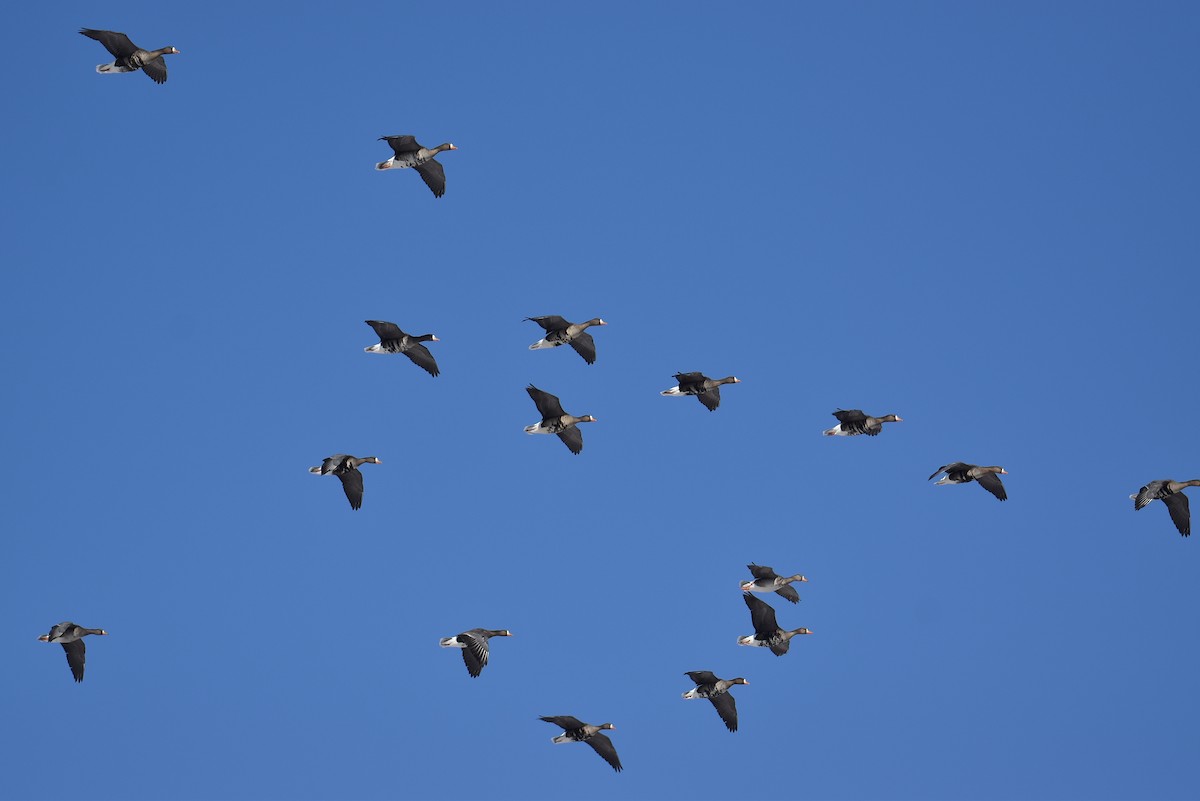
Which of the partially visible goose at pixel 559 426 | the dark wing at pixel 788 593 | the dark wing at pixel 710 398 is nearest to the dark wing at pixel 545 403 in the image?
the partially visible goose at pixel 559 426

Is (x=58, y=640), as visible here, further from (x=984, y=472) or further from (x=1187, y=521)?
(x=1187, y=521)

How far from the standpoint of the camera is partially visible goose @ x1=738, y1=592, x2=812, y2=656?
202 feet

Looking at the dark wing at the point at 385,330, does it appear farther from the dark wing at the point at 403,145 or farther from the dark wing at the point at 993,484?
the dark wing at the point at 993,484

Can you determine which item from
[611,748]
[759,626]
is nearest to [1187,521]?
[759,626]

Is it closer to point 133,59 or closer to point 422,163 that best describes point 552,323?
point 422,163

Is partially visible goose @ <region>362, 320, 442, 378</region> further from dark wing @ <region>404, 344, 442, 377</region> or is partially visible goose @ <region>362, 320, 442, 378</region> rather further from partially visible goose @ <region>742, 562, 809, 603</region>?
partially visible goose @ <region>742, 562, 809, 603</region>

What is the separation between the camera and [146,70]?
6059 cm

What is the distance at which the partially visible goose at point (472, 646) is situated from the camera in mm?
58344

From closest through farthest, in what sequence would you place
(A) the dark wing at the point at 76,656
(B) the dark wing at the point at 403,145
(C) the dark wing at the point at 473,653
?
(C) the dark wing at the point at 473,653, (B) the dark wing at the point at 403,145, (A) the dark wing at the point at 76,656

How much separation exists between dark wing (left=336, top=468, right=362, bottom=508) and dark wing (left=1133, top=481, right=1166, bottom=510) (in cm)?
2230

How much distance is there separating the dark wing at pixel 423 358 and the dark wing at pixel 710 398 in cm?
793

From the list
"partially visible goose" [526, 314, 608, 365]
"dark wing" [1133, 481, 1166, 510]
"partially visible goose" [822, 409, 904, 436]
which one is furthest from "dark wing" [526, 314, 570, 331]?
"dark wing" [1133, 481, 1166, 510]

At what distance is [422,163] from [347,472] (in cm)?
924

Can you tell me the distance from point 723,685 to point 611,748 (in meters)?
3.86
